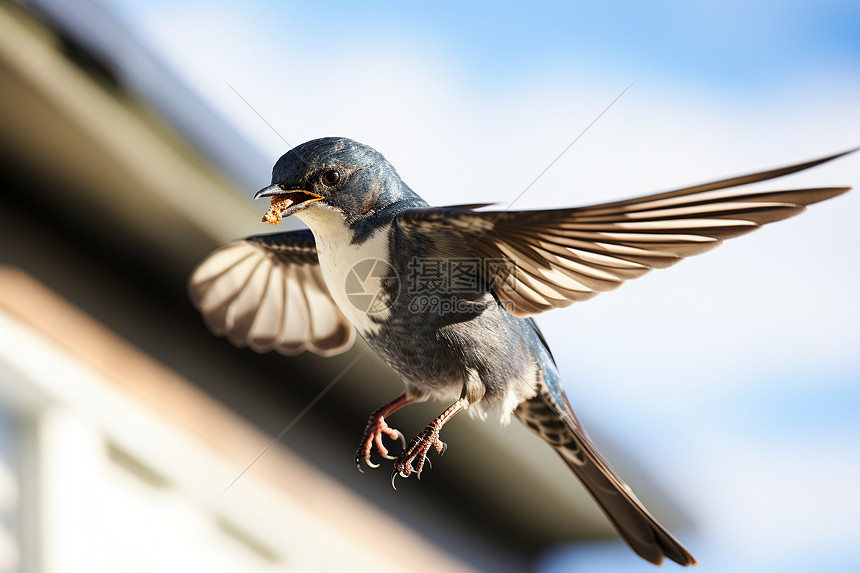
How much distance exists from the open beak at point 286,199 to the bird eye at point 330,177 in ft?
0.11

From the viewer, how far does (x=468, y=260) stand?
167cm

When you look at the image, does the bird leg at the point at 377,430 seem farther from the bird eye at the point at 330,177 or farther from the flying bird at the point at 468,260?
the bird eye at the point at 330,177

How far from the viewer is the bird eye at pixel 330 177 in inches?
64.4

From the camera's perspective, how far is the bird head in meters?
1.59

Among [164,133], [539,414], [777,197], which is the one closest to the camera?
[777,197]

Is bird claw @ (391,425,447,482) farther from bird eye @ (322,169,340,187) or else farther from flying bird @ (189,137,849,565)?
bird eye @ (322,169,340,187)

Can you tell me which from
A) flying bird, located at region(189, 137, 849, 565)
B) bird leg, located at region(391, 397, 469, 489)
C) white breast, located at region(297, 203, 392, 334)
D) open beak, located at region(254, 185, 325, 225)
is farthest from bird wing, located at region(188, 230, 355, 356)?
bird leg, located at region(391, 397, 469, 489)

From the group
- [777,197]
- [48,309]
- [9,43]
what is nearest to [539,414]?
[777,197]

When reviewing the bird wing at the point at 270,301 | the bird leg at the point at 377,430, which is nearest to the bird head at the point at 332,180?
the bird leg at the point at 377,430

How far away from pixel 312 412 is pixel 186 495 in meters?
0.79

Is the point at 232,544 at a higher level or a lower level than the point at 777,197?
lower

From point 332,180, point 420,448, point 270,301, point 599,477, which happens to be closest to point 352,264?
point 332,180

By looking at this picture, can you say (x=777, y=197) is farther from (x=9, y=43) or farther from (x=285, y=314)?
(x=9, y=43)

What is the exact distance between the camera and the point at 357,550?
480cm
